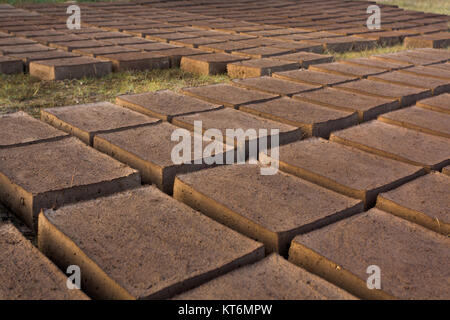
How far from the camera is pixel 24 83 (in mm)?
4395

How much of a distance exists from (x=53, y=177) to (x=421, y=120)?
2239 millimetres

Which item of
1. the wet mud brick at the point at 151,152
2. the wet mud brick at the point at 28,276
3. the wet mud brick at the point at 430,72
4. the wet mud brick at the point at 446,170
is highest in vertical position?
the wet mud brick at the point at 430,72

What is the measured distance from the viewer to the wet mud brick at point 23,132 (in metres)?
2.56

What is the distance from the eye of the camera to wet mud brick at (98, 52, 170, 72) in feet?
15.9

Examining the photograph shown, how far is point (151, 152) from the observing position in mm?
2432

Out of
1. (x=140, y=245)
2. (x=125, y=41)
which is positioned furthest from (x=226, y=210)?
(x=125, y=41)

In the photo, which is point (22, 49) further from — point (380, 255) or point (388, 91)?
point (380, 255)

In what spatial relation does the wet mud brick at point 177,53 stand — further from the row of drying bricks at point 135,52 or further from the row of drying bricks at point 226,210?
the row of drying bricks at point 226,210

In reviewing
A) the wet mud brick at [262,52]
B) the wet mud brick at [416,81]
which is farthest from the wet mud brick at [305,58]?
the wet mud brick at [416,81]

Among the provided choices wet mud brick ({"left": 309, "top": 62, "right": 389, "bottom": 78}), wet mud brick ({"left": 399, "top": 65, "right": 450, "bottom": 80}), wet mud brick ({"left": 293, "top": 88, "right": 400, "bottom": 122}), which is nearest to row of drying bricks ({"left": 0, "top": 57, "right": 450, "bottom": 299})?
wet mud brick ({"left": 293, "top": 88, "right": 400, "bottom": 122})

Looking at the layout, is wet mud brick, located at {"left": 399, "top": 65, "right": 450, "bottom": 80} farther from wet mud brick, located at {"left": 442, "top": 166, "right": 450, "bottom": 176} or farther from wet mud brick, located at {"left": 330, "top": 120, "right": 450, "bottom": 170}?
wet mud brick, located at {"left": 442, "top": 166, "right": 450, "bottom": 176}

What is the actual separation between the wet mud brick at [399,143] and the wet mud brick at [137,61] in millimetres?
2672
